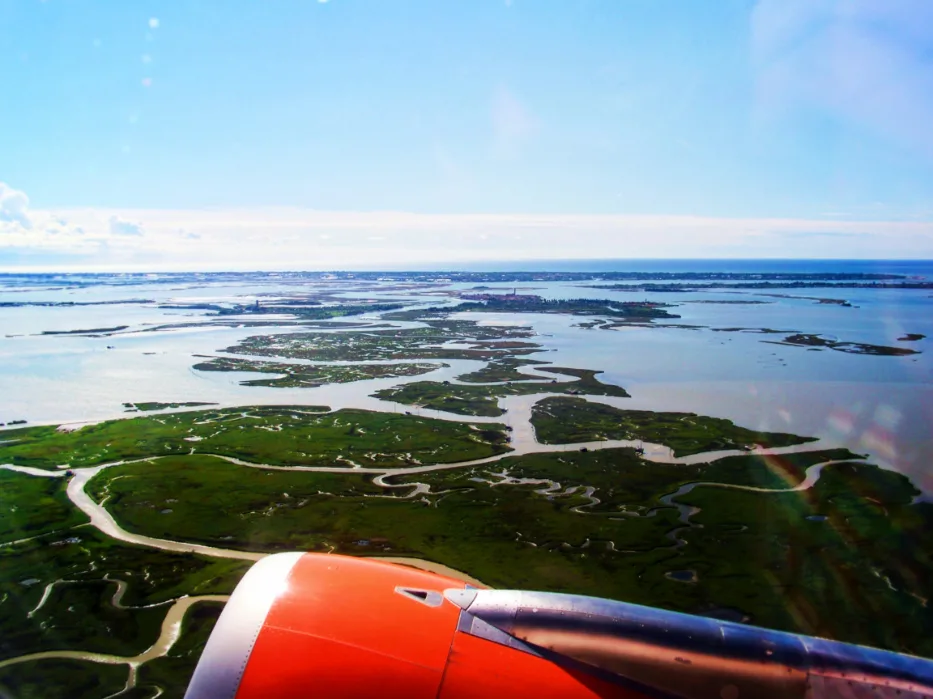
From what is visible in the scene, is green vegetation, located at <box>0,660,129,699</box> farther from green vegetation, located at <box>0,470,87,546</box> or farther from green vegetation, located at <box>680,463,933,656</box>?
green vegetation, located at <box>680,463,933,656</box>

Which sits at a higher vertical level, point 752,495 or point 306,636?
point 306,636

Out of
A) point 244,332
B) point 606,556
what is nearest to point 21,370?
point 244,332

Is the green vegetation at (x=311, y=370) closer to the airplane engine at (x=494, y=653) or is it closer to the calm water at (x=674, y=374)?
the calm water at (x=674, y=374)

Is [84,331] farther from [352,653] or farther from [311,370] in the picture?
[352,653]

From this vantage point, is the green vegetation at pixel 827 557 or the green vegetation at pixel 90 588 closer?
the green vegetation at pixel 90 588

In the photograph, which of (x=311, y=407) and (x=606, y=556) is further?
(x=311, y=407)

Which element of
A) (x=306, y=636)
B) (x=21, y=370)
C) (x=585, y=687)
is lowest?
(x=21, y=370)

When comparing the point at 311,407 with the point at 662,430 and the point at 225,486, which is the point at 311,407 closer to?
the point at 225,486

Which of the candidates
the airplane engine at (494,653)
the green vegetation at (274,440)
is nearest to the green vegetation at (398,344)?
the green vegetation at (274,440)
